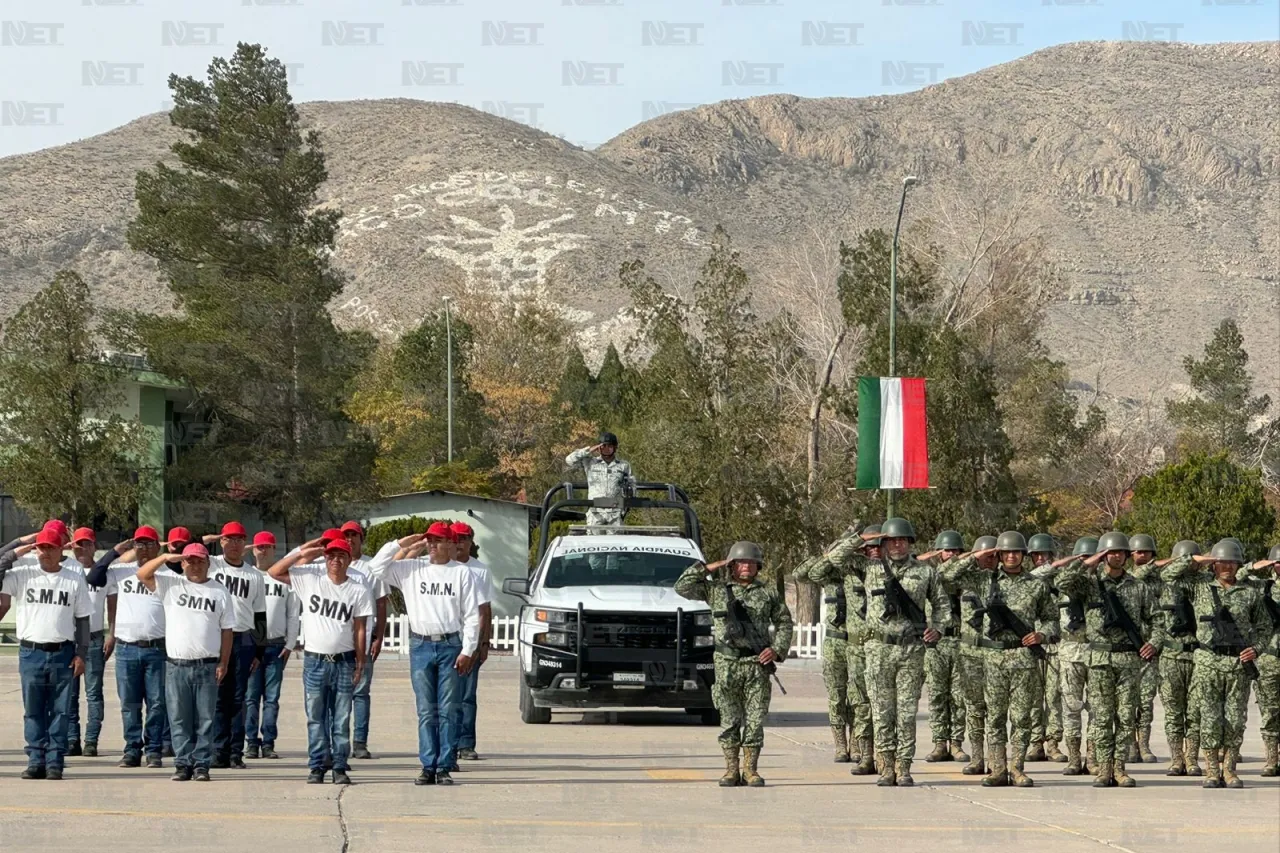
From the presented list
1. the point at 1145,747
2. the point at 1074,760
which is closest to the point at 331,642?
the point at 1074,760

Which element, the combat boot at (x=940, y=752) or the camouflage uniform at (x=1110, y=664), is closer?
the camouflage uniform at (x=1110, y=664)

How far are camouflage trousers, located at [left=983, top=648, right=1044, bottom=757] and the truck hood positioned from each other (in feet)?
16.7

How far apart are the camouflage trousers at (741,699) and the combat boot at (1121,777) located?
283 cm

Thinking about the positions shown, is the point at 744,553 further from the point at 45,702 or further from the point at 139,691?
the point at 45,702

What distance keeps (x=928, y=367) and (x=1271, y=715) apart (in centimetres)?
2144

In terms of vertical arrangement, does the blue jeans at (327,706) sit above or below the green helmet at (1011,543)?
below

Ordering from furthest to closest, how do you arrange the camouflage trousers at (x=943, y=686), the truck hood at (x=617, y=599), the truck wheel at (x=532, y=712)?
1. the truck wheel at (x=532, y=712)
2. the truck hood at (x=617, y=599)
3. the camouflage trousers at (x=943, y=686)

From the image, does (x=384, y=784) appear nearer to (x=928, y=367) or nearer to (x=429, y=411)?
(x=928, y=367)

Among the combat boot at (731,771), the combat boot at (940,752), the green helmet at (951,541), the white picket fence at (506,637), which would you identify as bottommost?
the white picket fence at (506,637)

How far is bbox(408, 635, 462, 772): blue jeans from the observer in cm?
1446

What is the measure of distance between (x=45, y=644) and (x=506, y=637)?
70.7ft

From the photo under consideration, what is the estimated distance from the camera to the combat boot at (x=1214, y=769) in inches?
597

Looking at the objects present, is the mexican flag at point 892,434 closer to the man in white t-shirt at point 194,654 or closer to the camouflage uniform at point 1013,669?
the camouflage uniform at point 1013,669

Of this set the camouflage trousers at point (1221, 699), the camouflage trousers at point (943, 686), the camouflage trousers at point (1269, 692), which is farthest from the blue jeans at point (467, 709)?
the camouflage trousers at point (1269, 692)
